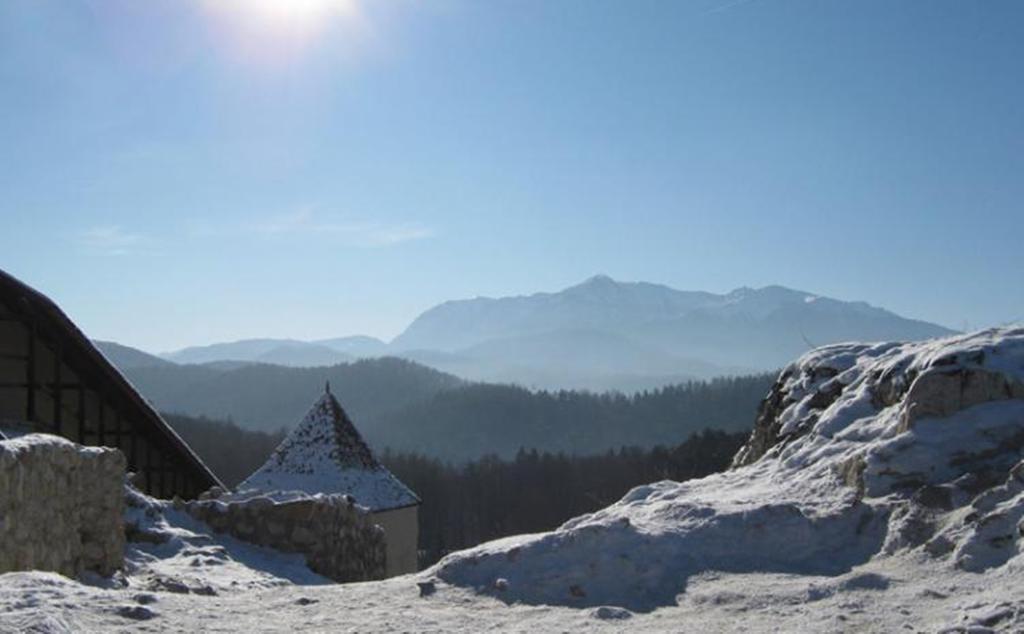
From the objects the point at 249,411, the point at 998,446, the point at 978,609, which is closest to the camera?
the point at 978,609

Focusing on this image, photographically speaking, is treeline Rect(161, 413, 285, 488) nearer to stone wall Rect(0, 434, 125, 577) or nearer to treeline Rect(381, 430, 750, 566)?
treeline Rect(381, 430, 750, 566)

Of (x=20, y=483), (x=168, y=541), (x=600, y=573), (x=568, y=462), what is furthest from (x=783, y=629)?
(x=568, y=462)

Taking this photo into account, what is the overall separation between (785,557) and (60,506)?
226 inches

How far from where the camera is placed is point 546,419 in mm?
151375

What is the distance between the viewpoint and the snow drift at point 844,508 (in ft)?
18.0

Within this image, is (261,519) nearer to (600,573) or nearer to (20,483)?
(20,483)

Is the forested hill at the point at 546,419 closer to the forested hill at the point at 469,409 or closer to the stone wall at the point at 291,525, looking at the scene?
the forested hill at the point at 469,409

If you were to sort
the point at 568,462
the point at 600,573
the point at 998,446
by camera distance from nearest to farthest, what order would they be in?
the point at 600,573 < the point at 998,446 < the point at 568,462

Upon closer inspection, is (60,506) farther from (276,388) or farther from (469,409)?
(276,388)

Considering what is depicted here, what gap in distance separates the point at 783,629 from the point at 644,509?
1937 millimetres

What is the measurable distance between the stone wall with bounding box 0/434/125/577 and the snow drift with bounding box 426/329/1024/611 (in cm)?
326

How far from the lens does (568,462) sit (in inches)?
3804

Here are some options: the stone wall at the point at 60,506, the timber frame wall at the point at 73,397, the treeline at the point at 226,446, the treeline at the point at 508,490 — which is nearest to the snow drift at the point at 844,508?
the stone wall at the point at 60,506

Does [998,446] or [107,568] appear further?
[107,568]
